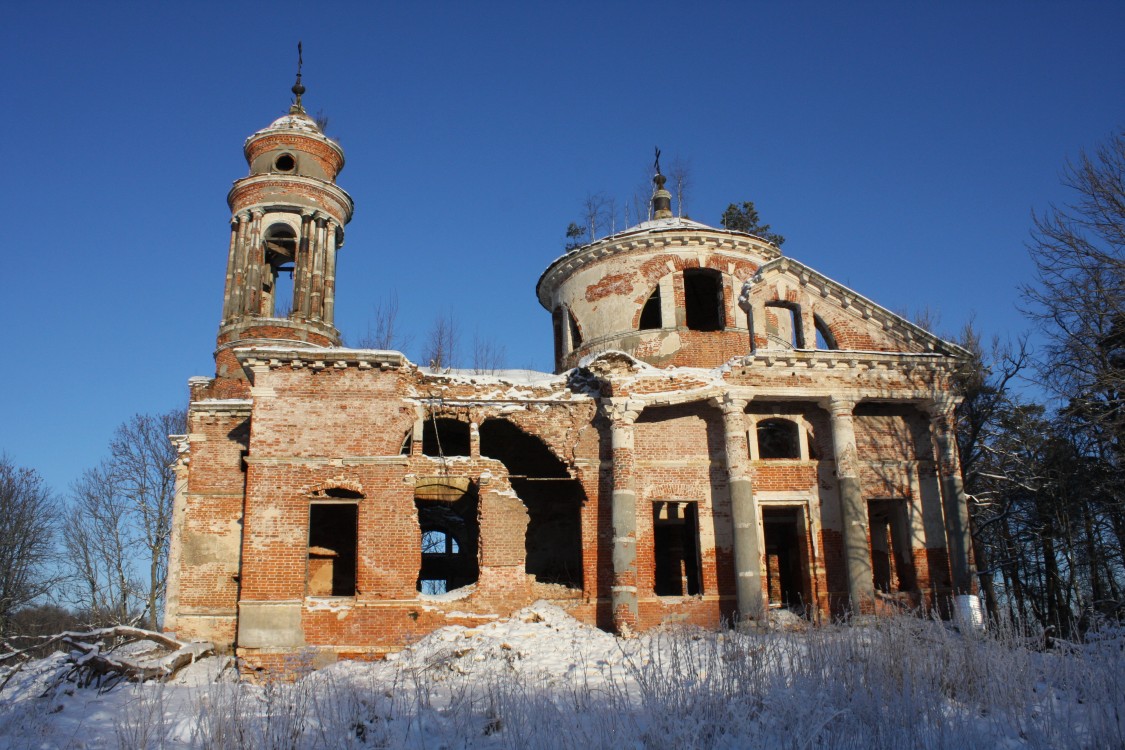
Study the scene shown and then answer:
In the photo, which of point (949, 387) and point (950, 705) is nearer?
point (950, 705)

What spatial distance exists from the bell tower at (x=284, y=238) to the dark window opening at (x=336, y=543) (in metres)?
3.67

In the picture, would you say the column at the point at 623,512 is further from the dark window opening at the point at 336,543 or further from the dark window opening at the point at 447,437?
the dark window opening at the point at 336,543

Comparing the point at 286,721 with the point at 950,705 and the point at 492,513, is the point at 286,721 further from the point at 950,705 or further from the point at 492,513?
the point at 492,513

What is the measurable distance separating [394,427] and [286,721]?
30.3 feet

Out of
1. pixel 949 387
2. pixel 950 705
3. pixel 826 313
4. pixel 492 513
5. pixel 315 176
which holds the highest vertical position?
pixel 315 176

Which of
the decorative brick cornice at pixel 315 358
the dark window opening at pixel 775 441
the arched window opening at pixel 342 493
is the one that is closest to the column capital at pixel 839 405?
the dark window opening at pixel 775 441

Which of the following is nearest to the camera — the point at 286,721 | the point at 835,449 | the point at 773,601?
the point at 286,721

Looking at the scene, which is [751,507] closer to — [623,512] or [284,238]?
[623,512]

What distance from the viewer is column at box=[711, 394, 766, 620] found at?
1603 cm

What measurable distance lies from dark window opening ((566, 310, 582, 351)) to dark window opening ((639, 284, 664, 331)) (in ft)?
5.26

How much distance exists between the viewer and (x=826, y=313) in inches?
749

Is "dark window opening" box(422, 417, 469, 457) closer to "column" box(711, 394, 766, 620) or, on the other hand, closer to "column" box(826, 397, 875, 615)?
"column" box(711, 394, 766, 620)

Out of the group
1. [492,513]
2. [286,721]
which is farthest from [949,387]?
[286,721]

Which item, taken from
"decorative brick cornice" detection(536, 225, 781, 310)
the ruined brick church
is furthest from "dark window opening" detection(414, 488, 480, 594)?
"decorative brick cornice" detection(536, 225, 781, 310)
